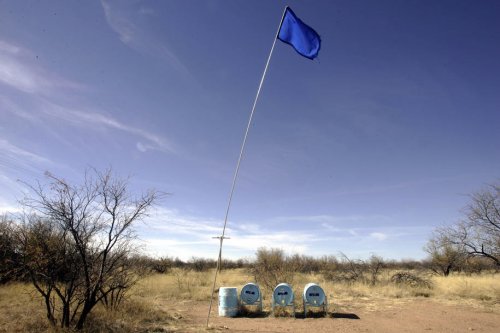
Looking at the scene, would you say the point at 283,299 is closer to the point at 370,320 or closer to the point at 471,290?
the point at 370,320

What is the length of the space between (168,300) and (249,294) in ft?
21.2

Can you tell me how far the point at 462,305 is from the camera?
15156 mm

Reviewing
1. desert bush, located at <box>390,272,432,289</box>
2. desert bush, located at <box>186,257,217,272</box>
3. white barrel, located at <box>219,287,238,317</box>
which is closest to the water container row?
white barrel, located at <box>219,287,238,317</box>

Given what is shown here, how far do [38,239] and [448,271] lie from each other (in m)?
29.1

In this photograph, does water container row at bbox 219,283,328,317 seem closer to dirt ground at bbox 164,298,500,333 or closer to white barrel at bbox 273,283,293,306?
white barrel at bbox 273,283,293,306

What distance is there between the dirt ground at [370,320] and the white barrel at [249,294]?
2.22 feet

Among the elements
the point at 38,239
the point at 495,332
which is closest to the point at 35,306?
the point at 38,239

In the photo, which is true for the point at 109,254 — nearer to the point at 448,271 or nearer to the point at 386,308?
the point at 386,308

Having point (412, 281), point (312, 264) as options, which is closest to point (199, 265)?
point (312, 264)

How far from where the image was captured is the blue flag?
1024cm

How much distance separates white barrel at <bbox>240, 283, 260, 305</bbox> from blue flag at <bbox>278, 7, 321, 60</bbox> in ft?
27.5

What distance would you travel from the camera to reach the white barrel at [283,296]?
1325cm

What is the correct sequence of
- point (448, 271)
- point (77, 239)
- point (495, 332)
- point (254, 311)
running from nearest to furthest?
point (77, 239)
point (495, 332)
point (254, 311)
point (448, 271)

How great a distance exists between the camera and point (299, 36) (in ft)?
33.7
